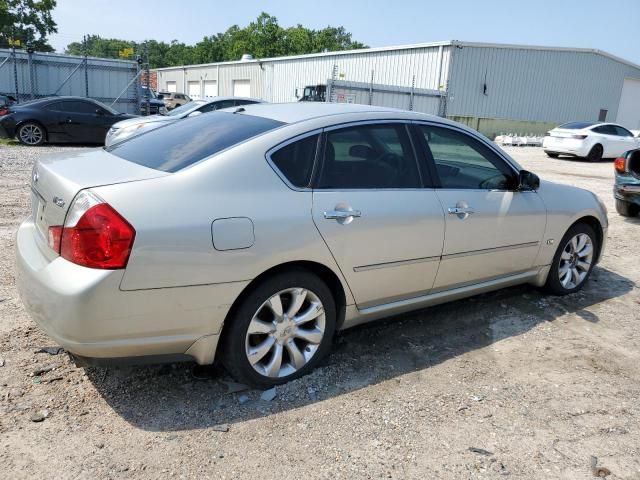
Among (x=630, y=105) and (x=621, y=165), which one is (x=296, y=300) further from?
(x=630, y=105)

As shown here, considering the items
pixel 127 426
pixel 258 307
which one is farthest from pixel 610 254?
pixel 127 426

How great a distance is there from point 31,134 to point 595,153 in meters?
18.2

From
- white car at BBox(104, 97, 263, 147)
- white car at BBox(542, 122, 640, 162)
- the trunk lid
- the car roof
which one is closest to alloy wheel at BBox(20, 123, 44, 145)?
white car at BBox(104, 97, 263, 147)

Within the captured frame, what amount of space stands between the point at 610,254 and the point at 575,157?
15.7 m

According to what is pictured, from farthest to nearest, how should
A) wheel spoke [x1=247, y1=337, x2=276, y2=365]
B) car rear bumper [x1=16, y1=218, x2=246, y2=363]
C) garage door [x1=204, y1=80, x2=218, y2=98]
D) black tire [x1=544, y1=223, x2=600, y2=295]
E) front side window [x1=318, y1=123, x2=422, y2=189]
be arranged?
1. garage door [x1=204, y1=80, x2=218, y2=98]
2. black tire [x1=544, y1=223, x2=600, y2=295]
3. front side window [x1=318, y1=123, x2=422, y2=189]
4. wheel spoke [x1=247, y1=337, x2=276, y2=365]
5. car rear bumper [x1=16, y1=218, x2=246, y2=363]

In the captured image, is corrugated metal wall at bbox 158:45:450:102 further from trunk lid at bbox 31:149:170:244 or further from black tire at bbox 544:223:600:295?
trunk lid at bbox 31:149:170:244

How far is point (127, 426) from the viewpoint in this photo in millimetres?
2840

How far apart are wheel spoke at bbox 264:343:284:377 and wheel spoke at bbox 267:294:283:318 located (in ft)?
0.67

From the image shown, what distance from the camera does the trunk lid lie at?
2.78 metres

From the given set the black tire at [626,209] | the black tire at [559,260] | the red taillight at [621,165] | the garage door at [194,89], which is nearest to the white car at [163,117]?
the red taillight at [621,165]

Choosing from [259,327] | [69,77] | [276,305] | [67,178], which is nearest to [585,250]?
[276,305]

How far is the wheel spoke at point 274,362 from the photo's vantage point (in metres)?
3.17

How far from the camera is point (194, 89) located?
50.1m

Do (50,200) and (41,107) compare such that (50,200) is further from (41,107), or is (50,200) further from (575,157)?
(575,157)
